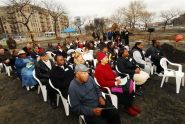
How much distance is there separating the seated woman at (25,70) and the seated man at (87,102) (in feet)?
11.4

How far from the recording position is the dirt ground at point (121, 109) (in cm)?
370

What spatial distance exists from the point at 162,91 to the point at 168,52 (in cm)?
539

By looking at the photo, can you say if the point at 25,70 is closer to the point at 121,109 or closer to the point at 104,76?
the point at 104,76

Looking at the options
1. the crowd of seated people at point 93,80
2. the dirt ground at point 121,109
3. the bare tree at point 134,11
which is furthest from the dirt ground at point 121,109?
the bare tree at point 134,11

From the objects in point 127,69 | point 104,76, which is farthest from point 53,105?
point 127,69

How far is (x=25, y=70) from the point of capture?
6008 mm

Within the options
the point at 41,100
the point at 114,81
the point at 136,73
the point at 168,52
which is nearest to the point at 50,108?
the point at 41,100

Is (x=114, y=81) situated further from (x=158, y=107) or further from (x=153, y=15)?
(x=153, y=15)

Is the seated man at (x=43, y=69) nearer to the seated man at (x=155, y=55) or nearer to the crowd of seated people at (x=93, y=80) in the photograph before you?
the crowd of seated people at (x=93, y=80)

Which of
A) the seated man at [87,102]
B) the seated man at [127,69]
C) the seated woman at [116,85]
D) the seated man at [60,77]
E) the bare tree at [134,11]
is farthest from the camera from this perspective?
the bare tree at [134,11]

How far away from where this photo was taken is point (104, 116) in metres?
2.86

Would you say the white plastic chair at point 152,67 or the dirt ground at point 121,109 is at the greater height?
the white plastic chair at point 152,67

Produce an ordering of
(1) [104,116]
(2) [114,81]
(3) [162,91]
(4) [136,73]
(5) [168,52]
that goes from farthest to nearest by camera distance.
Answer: (5) [168,52]
(3) [162,91]
(4) [136,73]
(2) [114,81]
(1) [104,116]

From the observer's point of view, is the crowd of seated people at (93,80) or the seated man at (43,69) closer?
the crowd of seated people at (93,80)
